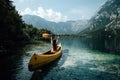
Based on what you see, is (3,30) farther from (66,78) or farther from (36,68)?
(66,78)

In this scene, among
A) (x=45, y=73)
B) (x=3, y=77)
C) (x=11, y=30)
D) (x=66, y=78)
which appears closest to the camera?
(x=3, y=77)

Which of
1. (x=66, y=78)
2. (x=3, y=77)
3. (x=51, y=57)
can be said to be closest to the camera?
(x=3, y=77)

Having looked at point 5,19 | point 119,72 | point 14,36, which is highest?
point 5,19

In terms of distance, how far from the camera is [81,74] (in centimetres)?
3641

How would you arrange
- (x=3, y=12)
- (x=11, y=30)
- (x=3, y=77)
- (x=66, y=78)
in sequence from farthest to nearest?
1. (x=11, y=30)
2. (x=3, y=12)
3. (x=66, y=78)
4. (x=3, y=77)

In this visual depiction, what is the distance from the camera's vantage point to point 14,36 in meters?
86.5

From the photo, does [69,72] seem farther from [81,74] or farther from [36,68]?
[36,68]

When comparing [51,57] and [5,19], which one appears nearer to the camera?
[51,57]

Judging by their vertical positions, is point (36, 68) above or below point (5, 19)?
below

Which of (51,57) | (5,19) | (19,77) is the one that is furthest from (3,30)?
(19,77)

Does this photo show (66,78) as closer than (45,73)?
Yes

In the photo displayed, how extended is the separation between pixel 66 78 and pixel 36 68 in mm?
7084

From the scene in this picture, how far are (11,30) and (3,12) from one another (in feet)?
47.7

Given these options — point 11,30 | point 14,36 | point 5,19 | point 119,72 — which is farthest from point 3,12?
point 119,72
